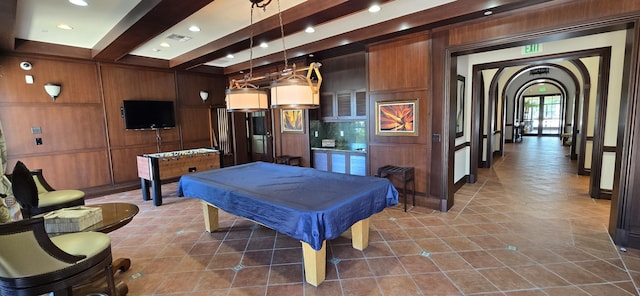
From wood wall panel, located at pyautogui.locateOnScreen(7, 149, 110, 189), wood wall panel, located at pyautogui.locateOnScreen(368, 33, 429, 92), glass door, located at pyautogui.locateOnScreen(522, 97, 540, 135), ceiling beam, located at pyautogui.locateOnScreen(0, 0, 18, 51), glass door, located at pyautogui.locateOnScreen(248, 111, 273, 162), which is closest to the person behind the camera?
ceiling beam, located at pyautogui.locateOnScreen(0, 0, 18, 51)

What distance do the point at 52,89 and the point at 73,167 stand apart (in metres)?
1.42

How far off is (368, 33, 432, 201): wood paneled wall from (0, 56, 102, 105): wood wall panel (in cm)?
521

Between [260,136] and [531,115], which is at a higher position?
[531,115]

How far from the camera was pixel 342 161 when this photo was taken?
550 cm

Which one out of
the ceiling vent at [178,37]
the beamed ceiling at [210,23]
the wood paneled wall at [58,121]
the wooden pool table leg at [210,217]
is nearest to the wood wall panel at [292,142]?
the beamed ceiling at [210,23]

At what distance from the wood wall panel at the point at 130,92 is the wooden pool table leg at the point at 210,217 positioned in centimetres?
354

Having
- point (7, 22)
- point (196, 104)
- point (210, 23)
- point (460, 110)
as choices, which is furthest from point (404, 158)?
point (7, 22)

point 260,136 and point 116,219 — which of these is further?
point 260,136

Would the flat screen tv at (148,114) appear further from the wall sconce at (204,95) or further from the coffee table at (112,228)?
the coffee table at (112,228)

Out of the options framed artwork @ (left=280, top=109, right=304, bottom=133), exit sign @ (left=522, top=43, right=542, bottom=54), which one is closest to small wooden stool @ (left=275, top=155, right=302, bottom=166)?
framed artwork @ (left=280, top=109, right=304, bottom=133)

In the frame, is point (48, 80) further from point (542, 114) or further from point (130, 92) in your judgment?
point (542, 114)

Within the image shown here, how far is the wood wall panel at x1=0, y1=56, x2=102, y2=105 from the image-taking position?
4.54 meters

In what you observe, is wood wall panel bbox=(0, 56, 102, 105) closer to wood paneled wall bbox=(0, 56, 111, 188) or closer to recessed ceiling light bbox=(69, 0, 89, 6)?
wood paneled wall bbox=(0, 56, 111, 188)

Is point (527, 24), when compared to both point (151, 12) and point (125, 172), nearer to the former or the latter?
point (151, 12)
